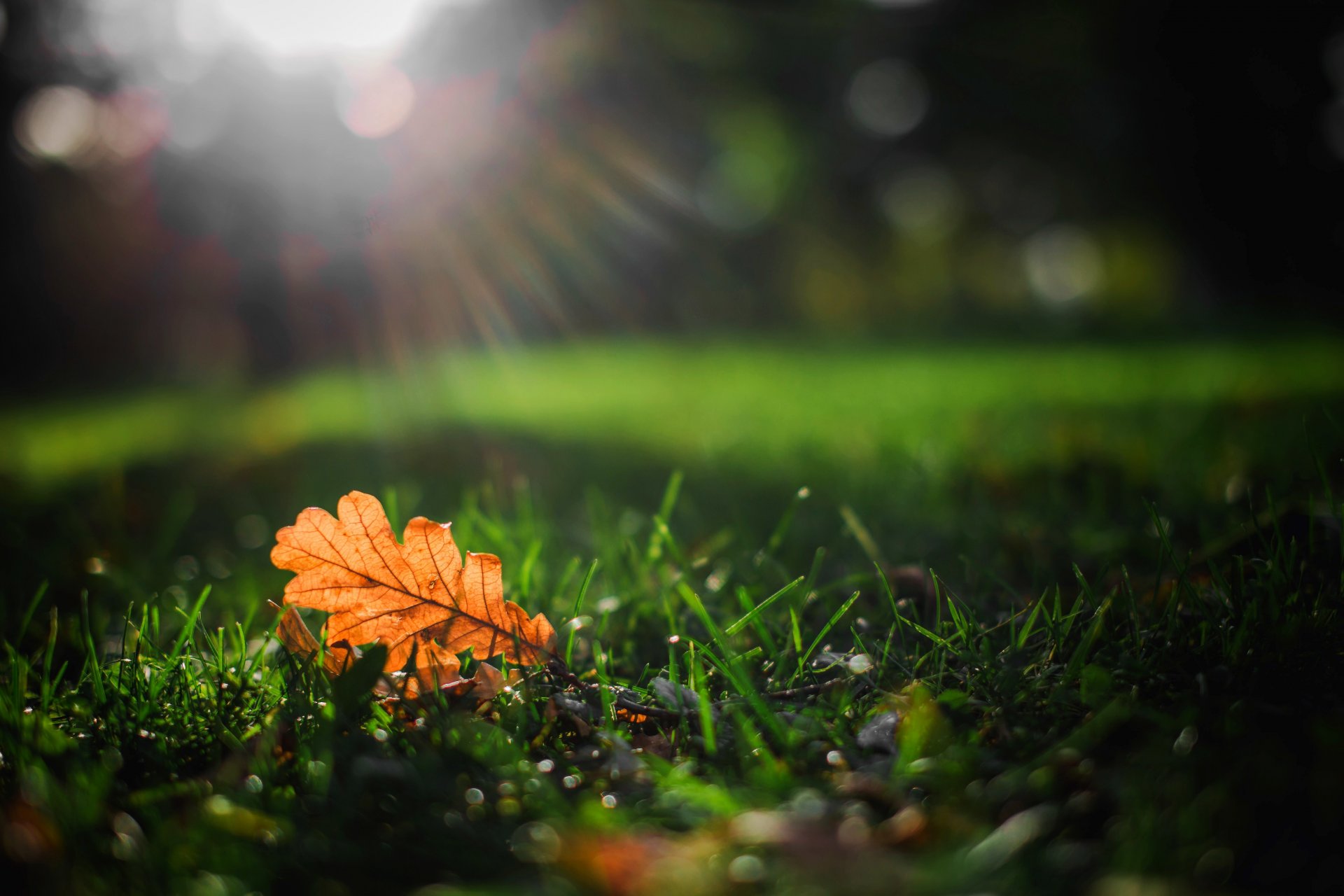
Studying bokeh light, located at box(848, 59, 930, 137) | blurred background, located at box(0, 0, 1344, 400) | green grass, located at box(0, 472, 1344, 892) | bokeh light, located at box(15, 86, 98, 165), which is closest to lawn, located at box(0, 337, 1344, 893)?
green grass, located at box(0, 472, 1344, 892)

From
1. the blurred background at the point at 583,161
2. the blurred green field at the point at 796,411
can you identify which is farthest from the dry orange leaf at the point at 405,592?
the blurred background at the point at 583,161

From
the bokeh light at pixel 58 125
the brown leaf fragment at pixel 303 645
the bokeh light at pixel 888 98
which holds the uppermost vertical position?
the bokeh light at pixel 58 125

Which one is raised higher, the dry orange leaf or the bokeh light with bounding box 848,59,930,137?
the bokeh light with bounding box 848,59,930,137

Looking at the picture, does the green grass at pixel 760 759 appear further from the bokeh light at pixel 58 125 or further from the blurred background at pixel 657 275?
the bokeh light at pixel 58 125

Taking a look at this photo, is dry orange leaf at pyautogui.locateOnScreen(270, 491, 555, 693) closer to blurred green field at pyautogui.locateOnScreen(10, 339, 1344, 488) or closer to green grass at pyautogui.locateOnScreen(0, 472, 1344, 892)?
green grass at pyautogui.locateOnScreen(0, 472, 1344, 892)

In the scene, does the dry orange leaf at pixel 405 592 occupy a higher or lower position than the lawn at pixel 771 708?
higher

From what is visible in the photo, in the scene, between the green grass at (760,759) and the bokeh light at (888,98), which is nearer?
the green grass at (760,759)
